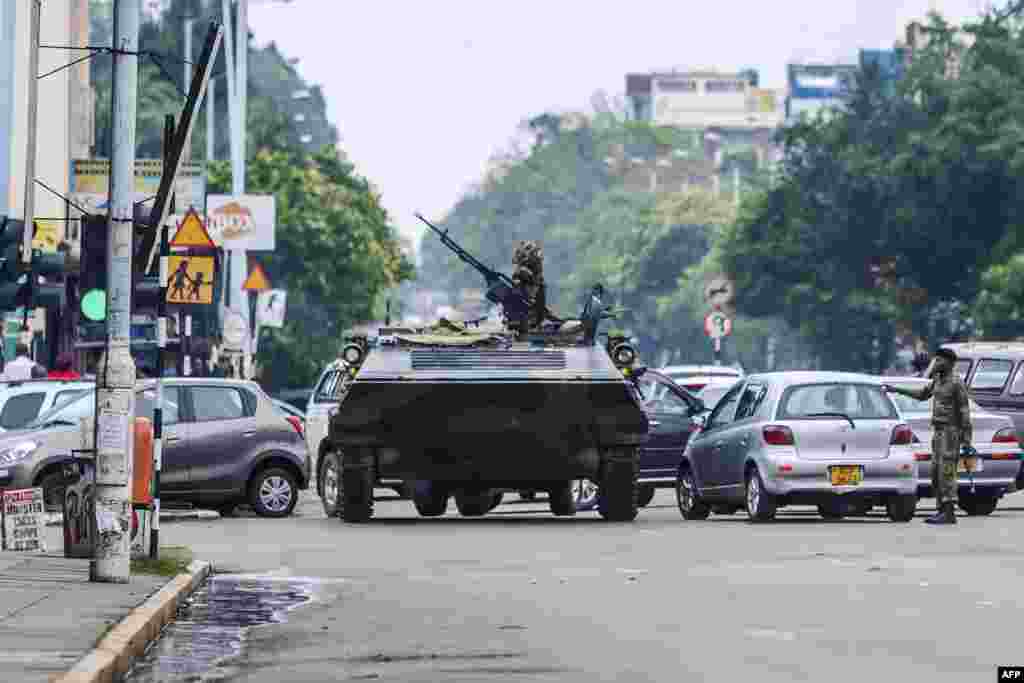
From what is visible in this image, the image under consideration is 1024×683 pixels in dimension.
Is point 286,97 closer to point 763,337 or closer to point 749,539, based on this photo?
point 763,337

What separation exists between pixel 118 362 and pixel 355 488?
9.81 m

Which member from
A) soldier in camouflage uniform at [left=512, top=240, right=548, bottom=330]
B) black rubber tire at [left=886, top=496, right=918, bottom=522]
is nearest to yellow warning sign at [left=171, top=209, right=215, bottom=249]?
soldier in camouflage uniform at [left=512, top=240, right=548, bottom=330]

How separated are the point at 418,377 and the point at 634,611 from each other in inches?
421

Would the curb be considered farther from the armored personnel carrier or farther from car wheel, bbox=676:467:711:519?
car wheel, bbox=676:467:711:519

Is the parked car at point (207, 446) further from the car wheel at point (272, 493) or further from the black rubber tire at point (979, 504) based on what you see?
the black rubber tire at point (979, 504)

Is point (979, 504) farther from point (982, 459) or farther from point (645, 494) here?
point (645, 494)

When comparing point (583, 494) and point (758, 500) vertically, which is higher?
point (758, 500)

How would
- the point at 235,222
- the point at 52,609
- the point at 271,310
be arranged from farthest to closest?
the point at 271,310
the point at 235,222
the point at 52,609

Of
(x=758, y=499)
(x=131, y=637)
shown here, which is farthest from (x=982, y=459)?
(x=131, y=637)

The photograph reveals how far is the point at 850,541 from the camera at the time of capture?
23625 millimetres

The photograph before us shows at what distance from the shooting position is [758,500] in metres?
27.2

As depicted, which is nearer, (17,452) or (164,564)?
(164,564)

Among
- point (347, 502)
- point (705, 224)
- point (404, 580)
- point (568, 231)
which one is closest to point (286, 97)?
point (705, 224)

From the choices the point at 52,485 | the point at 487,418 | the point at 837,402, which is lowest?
the point at 52,485
